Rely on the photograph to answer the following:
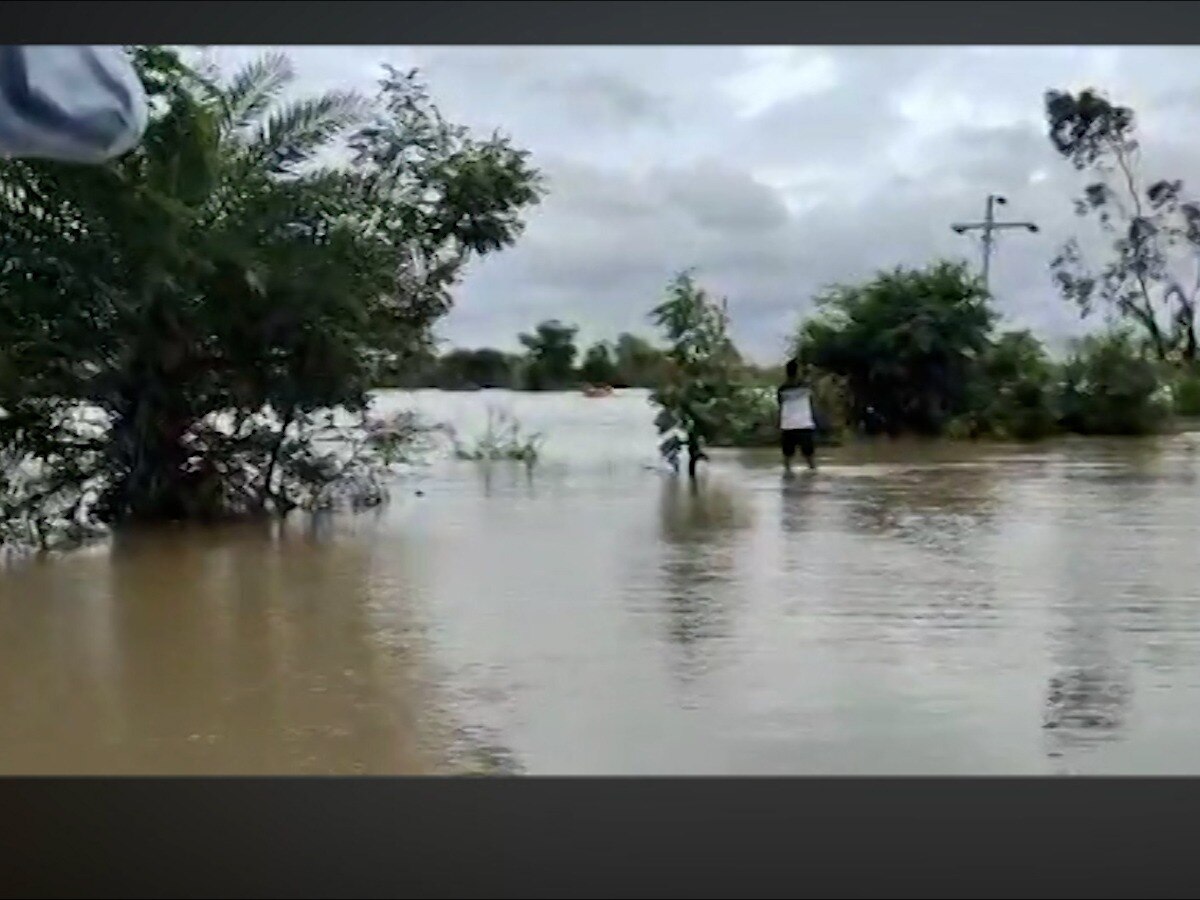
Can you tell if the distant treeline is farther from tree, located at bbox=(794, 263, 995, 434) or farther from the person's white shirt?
tree, located at bbox=(794, 263, 995, 434)

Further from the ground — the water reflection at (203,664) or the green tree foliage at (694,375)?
the green tree foliage at (694,375)

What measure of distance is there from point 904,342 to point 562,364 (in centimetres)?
85

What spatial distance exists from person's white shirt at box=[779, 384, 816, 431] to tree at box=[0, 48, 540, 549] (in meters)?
0.81

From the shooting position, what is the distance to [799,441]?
16.0ft

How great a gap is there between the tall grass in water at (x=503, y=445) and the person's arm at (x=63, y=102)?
1.20m

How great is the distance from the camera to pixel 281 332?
505 cm

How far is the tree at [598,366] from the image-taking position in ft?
15.8

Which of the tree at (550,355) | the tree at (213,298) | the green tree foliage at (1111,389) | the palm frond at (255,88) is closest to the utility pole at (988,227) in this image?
the green tree foliage at (1111,389)

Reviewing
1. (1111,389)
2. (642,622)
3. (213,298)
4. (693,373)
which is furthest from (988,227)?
(213,298)

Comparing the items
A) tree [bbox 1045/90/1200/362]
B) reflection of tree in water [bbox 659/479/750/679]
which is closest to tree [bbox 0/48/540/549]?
reflection of tree in water [bbox 659/479/750/679]

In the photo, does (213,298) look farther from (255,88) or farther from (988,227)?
(988,227)

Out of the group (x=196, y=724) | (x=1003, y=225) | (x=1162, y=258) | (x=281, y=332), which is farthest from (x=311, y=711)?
(x=1162, y=258)

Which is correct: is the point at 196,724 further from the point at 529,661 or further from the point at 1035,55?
the point at 1035,55

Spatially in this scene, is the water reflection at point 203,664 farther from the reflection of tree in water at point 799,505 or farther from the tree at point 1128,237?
the tree at point 1128,237
